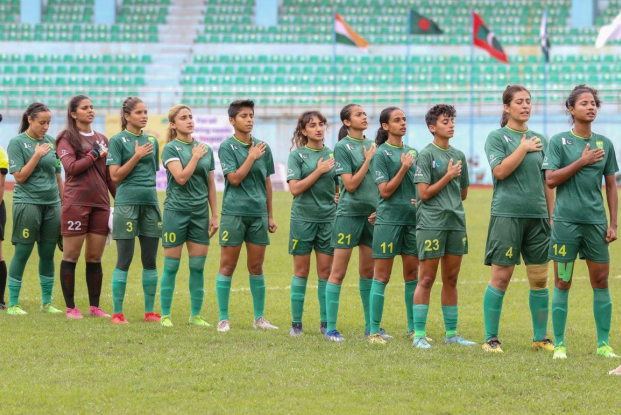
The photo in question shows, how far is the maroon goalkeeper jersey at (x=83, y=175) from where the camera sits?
8.52 meters

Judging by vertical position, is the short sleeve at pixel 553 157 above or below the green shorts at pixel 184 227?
above

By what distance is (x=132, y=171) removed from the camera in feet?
27.7

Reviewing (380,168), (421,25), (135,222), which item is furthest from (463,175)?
(421,25)

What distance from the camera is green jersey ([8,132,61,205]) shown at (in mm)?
8906

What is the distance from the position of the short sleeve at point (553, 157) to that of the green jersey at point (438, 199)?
74 centimetres

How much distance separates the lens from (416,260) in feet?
25.4

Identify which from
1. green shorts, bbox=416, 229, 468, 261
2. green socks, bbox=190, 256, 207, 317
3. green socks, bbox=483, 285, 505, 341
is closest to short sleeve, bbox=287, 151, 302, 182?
green socks, bbox=190, 256, 207, 317

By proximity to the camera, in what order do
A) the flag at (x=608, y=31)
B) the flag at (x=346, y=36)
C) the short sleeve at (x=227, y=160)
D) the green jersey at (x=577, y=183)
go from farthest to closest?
the flag at (x=346, y=36), the flag at (x=608, y=31), the short sleeve at (x=227, y=160), the green jersey at (x=577, y=183)

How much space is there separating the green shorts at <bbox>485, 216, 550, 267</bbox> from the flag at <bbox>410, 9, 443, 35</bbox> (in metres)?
25.2

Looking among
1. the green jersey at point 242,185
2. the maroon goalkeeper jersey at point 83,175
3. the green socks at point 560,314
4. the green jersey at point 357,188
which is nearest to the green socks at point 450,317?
the green socks at point 560,314

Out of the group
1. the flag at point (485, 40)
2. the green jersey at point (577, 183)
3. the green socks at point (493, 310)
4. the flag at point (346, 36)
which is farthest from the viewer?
the flag at point (346, 36)

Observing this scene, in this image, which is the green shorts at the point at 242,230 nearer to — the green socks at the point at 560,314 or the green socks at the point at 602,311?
the green socks at the point at 560,314

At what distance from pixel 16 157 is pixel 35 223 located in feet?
2.13

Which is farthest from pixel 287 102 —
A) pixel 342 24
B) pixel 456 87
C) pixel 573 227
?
pixel 573 227
